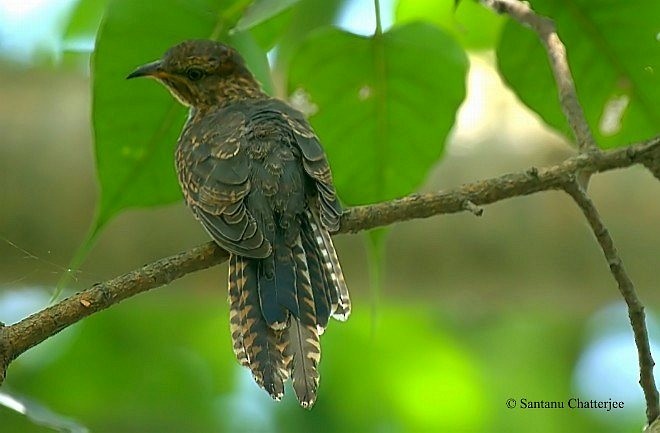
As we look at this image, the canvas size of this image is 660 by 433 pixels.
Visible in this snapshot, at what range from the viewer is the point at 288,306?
210cm

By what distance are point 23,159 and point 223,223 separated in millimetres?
802

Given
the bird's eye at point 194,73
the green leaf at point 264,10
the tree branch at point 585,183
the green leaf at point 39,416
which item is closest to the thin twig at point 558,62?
the tree branch at point 585,183

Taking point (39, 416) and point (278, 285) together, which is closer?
point (39, 416)

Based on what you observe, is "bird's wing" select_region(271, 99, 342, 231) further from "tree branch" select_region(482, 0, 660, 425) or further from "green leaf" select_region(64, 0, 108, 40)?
"green leaf" select_region(64, 0, 108, 40)

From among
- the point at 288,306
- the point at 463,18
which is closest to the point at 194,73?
the point at 463,18

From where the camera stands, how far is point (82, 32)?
3.00 m

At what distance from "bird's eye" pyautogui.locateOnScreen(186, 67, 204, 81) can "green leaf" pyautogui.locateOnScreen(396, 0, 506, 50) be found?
53 centimetres

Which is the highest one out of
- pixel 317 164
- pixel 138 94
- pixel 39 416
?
pixel 138 94

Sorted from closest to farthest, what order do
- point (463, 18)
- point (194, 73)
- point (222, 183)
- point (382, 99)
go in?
point (222, 183) → point (382, 99) → point (194, 73) → point (463, 18)

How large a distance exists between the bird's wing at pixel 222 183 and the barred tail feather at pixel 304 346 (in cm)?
10

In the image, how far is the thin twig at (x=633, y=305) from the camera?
186 cm

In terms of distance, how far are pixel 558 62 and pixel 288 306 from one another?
2.28ft

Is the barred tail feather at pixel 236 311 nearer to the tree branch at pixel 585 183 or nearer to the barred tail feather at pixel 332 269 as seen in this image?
the barred tail feather at pixel 332 269
